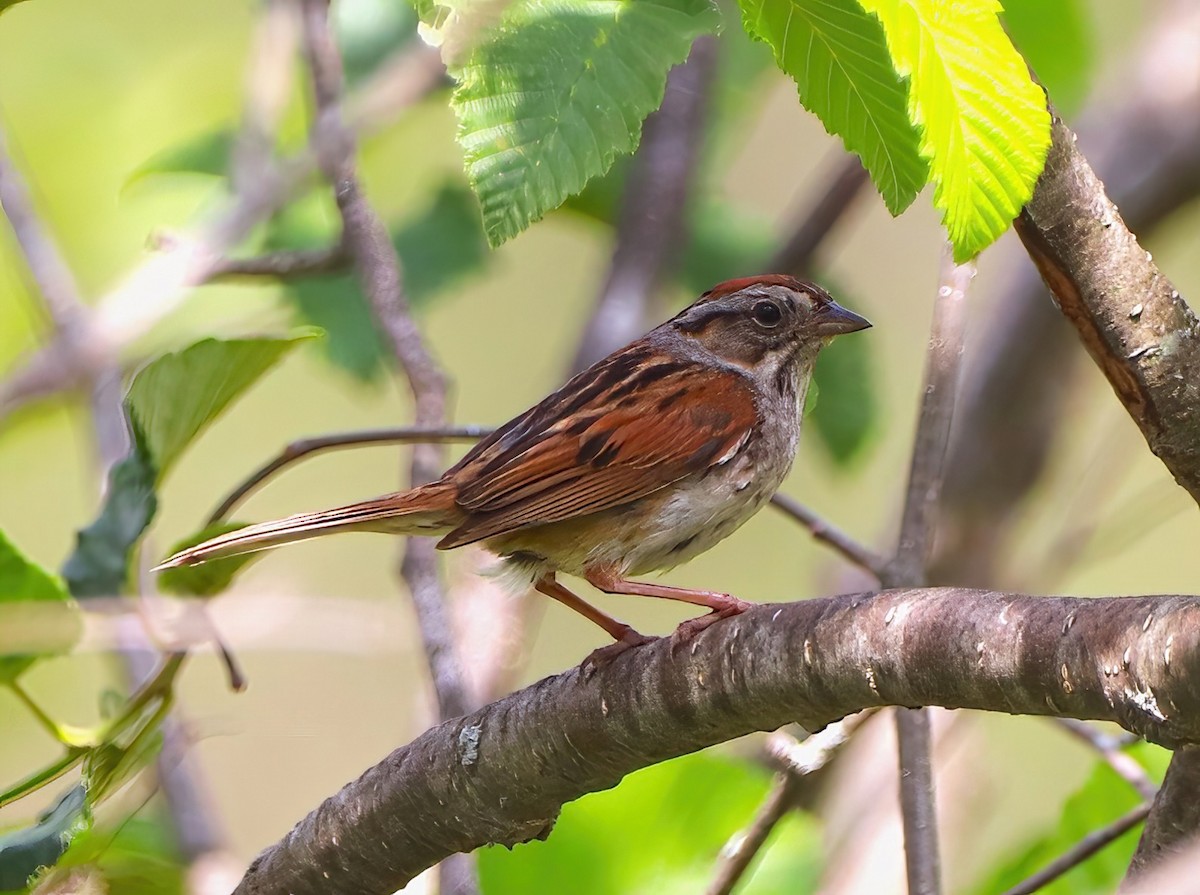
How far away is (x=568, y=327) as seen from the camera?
7.46m

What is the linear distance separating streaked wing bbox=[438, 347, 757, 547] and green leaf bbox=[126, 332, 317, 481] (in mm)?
496

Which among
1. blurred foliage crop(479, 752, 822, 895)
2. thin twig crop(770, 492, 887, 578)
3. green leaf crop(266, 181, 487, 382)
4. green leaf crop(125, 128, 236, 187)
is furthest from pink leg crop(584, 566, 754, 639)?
green leaf crop(125, 128, 236, 187)

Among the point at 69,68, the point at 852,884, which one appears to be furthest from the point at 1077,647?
the point at 69,68

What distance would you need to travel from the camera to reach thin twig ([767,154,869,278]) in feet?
13.8

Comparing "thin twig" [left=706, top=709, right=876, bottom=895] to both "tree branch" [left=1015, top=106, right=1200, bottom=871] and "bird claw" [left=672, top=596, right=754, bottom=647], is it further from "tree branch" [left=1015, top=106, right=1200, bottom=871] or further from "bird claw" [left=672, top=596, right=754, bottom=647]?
"tree branch" [left=1015, top=106, right=1200, bottom=871]

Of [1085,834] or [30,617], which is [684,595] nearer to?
[1085,834]

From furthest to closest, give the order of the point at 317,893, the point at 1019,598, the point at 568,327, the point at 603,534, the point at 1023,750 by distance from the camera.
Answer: the point at 568,327
the point at 1023,750
the point at 603,534
the point at 317,893
the point at 1019,598

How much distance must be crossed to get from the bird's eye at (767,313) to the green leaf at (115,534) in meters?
1.46

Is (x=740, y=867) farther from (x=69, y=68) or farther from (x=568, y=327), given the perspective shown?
(x=568, y=327)

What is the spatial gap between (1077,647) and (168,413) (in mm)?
1546

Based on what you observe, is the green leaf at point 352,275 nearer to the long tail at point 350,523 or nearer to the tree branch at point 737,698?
the long tail at point 350,523

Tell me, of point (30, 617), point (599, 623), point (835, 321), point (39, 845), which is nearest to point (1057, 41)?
point (835, 321)

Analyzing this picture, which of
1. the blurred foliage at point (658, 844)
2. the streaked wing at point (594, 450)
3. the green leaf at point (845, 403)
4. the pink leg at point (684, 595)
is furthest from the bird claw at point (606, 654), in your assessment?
Answer: the green leaf at point (845, 403)

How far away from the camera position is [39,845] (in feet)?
6.53
